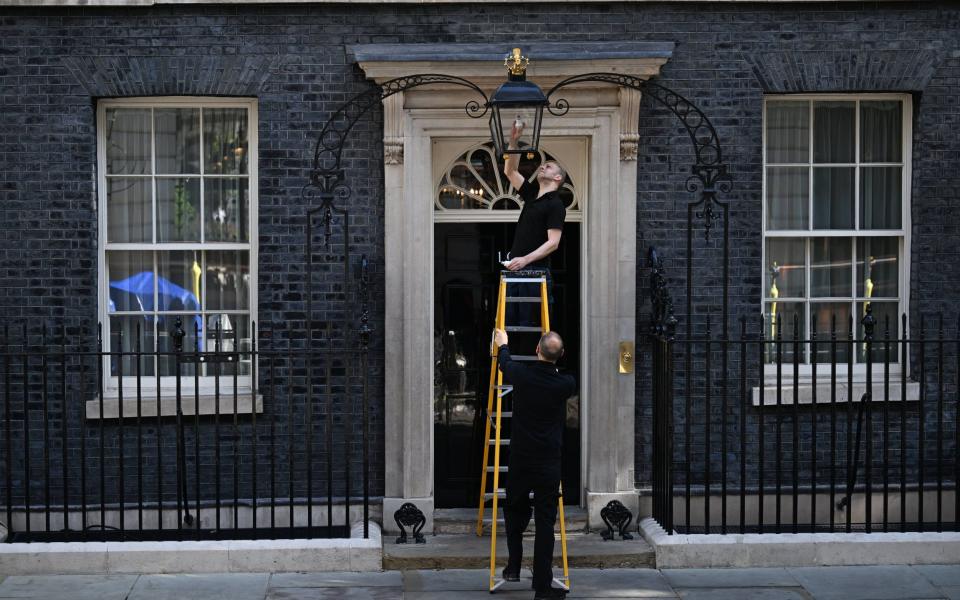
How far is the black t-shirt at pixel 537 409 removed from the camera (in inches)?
305

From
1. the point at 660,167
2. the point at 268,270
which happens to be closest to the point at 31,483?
the point at 268,270

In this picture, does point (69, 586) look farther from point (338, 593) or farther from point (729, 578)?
point (729, 578)

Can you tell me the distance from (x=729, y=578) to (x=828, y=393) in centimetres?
206

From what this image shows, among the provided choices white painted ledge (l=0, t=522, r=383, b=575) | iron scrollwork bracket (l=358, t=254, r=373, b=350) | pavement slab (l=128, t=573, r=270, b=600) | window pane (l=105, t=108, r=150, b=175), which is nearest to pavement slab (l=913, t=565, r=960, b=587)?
white painted ledge (l=0, t=522, r=383, b=575)

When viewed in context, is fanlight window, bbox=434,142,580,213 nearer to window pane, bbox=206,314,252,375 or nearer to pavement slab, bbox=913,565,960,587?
window pane, bbox=206,314,252,375

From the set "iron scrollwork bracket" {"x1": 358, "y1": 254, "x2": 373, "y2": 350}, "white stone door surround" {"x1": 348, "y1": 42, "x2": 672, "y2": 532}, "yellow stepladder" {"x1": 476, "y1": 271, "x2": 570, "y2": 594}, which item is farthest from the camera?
"white stone door surround" {"x1": 348, "y1": 42, "x2": 672, "y2": 532}

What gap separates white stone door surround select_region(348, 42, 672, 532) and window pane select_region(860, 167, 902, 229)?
6.41ft

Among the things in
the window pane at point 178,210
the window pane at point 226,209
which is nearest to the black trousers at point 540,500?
the window pane at point 226,209

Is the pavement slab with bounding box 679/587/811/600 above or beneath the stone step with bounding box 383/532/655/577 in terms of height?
beneath

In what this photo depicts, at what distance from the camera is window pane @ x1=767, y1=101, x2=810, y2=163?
32.8 ft

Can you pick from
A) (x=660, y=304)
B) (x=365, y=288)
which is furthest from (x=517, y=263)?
(x=365, y=288)

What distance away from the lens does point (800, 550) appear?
876 centimetres

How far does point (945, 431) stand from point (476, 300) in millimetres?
3861

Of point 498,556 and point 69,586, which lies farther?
point 498,556
